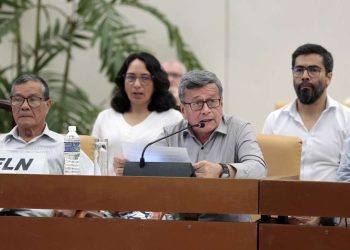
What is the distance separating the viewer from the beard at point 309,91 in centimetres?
494

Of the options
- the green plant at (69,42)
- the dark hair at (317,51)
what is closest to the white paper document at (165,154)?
the dark hair at (317,51)

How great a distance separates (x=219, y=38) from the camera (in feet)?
23.5

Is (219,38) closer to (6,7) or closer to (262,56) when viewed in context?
(262,56)

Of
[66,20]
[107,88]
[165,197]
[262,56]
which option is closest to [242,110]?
[262,56]

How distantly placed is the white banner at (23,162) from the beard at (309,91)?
1.60 m

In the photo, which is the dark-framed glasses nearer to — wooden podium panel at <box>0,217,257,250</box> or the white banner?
the white banner

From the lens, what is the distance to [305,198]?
135 inches

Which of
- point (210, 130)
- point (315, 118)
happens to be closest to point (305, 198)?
point (210, 130)

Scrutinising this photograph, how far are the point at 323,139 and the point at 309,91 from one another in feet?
0.92

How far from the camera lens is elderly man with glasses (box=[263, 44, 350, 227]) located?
192 inches

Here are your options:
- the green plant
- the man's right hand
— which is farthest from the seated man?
the green plant

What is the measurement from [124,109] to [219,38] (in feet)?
7.17

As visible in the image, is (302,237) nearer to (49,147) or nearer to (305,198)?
(305,198)

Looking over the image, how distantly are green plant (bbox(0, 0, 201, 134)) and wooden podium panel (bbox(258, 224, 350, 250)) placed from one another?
3.18m
